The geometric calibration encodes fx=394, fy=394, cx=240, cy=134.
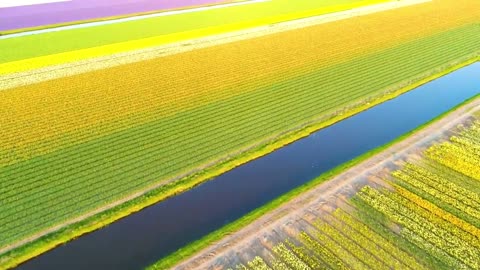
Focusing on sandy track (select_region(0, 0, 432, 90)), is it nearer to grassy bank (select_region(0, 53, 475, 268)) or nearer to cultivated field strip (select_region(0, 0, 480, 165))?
cultivated field strip (select_region(0, 0, 480, 165))

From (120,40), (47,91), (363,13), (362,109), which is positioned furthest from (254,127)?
(363,13)

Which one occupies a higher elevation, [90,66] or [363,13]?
[363,13]

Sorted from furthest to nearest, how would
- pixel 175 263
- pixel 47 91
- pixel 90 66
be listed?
pixel 90 66 < pixel 47 91 < pixel 175 263

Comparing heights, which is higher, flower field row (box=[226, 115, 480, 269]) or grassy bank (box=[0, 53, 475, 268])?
flower field row (box=[226, 115, 480, 269])

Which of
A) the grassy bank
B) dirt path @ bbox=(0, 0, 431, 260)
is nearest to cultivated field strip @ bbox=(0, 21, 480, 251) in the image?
dirt path @ bbox=(0, 0, 431, 260)

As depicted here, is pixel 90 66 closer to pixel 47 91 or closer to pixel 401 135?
pixel 47 91

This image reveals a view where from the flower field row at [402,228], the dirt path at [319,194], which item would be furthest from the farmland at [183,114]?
the dirt path at [319,194]
